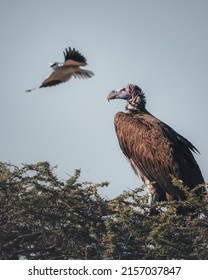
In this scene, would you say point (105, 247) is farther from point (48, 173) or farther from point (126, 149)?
point (126, 149)

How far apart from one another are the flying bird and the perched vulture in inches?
40.3

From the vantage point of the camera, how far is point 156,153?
1543 centimetres

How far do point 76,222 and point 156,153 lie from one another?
2849mm

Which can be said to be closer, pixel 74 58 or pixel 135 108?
pixel 74 58

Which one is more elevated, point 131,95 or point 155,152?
point 131,95

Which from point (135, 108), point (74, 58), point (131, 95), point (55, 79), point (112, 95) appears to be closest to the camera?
point (74, 58)

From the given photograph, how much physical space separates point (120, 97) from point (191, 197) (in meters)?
4.45

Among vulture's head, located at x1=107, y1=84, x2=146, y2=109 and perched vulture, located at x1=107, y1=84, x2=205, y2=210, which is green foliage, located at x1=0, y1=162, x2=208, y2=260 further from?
vulture's head, located at x1=107, y1=84, x2=146, y2=109

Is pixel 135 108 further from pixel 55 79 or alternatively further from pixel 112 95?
pixel 55 79

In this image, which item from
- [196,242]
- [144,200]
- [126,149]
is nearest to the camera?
[196,242]

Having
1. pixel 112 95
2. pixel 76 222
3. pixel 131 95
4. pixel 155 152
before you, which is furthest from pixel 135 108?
pixel 76 222

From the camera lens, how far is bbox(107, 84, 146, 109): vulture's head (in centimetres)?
1667
